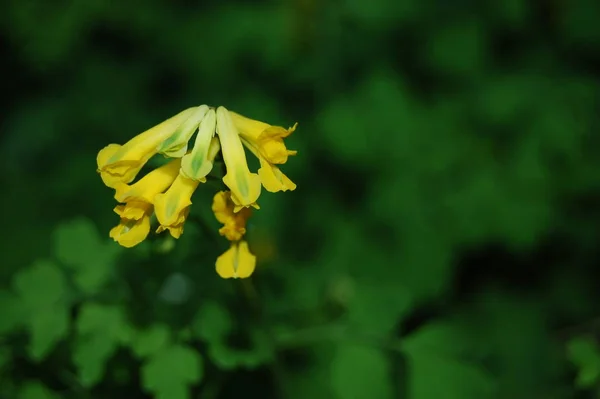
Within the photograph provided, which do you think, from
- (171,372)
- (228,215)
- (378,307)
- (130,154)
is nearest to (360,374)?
(378,307)

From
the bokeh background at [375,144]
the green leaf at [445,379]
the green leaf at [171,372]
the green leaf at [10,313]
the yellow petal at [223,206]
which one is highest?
the bokeh background at [375,144]

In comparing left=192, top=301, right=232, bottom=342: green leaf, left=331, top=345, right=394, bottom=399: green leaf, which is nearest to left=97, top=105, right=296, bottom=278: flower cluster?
left=192, top=301, right=232, bottom=342: green leaf

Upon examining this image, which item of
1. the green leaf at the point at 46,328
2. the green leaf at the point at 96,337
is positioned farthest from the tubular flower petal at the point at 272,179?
the green leaf at the point at 46,328

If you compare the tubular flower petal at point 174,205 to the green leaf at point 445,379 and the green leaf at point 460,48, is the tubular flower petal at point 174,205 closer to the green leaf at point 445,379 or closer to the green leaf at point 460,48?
the green leaf at point 445,379

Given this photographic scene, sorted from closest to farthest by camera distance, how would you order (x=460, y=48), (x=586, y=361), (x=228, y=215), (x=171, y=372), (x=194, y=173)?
1. (x=194, y=173)
2. (x=228, y=215)
3. (x=171, y=372)
4. (x=586, y=361)
5. (x=460, y=48)

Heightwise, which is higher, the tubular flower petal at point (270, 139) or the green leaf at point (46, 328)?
the tubular flower petal at point (270, 139)

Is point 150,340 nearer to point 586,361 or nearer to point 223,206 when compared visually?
point 223,206
